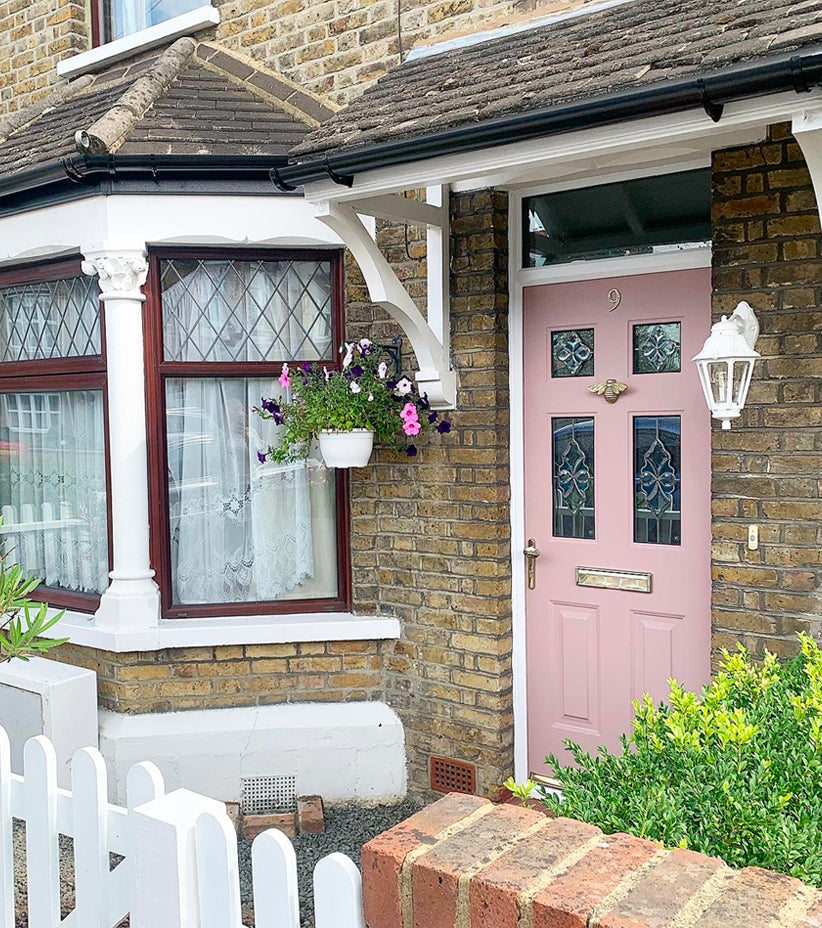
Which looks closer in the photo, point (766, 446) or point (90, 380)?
point (766, 446)

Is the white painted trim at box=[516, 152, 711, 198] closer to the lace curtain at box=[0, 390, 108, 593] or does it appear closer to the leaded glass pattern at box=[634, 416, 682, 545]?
the leaded glass pattern at box=[634, 416, 682, 545]

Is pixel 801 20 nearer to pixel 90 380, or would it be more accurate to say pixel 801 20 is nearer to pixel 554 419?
pixel 554 419

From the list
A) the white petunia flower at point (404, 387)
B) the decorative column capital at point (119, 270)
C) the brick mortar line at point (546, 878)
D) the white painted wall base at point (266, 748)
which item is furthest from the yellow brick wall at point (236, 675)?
the brick mortar line at point (546, 878)

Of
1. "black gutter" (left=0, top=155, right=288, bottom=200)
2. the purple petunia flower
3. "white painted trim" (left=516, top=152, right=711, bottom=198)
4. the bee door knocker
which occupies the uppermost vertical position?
"black gutter" (left=0, top=155, right=288, bottom=200)

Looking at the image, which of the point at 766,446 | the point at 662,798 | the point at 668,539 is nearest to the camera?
the point at 662,798

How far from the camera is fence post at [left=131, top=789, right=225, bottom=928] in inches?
80.6

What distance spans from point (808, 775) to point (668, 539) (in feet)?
6.59

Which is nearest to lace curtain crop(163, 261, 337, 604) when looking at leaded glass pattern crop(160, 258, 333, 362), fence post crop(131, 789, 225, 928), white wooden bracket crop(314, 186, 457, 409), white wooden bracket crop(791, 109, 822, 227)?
leaded glass pattern crop(160, 258, 333, 362)

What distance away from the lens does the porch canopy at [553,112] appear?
2.88 m

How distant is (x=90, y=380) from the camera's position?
495cm

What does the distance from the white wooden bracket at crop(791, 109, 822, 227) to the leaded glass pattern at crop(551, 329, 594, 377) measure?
1389 mm

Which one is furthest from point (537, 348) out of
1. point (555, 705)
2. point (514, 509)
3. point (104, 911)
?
point (104, 911)

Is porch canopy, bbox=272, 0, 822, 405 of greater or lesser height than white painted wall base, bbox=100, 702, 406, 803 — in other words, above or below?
above

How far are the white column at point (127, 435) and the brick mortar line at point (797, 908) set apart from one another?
3.62 m
